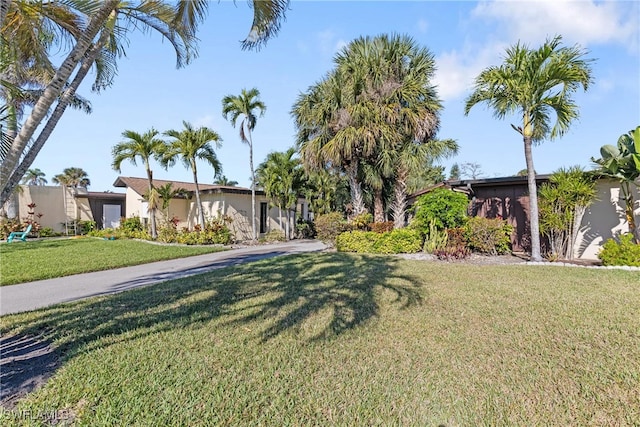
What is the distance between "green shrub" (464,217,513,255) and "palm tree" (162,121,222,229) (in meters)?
13.6

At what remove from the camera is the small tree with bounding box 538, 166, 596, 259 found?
9.63 m

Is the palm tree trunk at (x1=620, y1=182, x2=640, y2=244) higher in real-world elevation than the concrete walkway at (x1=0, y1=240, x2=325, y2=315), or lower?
higher

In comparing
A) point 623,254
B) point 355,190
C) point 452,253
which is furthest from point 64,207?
point 623,254

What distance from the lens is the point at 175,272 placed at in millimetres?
9445

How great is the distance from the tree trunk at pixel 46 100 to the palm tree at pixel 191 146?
14360mm

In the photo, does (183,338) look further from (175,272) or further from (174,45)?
(175,272)

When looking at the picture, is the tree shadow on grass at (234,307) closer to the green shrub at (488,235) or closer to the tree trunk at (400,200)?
the green shrub at (488,235)

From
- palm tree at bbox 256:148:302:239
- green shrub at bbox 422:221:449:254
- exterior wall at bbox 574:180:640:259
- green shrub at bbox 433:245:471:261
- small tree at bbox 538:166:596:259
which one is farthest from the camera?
palm tree at bbox 256:148:302:239

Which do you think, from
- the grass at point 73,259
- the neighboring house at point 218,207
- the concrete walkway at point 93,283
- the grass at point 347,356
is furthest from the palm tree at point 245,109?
the grass at point 347,356

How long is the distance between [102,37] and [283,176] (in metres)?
14.6

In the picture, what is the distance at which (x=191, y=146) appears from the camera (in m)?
16.7

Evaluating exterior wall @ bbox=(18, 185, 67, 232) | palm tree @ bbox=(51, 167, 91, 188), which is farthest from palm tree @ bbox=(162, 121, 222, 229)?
palm tree @ bbox=(51, 167, 91, 188)

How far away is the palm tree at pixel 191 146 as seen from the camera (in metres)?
16.7

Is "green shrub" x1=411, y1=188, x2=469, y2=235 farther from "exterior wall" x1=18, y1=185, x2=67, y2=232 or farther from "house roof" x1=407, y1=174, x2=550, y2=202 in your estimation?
"exterior wall" x1=18, y1=185, x2=67, y2=232
